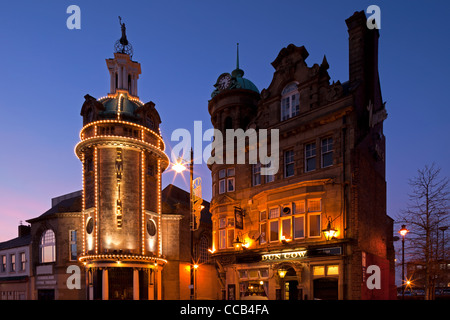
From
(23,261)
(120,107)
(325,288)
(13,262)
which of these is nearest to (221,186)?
(325,288)

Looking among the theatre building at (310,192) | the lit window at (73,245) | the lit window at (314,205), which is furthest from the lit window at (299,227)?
the lit window at (73,245)

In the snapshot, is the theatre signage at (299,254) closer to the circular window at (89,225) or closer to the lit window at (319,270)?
the lit window at (319,270)

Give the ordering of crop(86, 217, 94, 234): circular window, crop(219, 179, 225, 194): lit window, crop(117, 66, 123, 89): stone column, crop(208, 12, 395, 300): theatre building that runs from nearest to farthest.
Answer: crop(208, 12, 395, 300): theatre building, crop(219, 179, 225, 194): lit window, crop(86, 217, 94, 234): circular window, crop(117, 66, 123, 89): stone column

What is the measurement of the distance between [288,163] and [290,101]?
4562 millimetres

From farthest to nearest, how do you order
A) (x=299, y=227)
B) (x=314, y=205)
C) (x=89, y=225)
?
(x=89, y=225) < (x=299, y=227) < (x=314, y=205)

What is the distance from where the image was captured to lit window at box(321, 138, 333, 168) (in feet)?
76.6

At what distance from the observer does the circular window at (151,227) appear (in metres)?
39.4

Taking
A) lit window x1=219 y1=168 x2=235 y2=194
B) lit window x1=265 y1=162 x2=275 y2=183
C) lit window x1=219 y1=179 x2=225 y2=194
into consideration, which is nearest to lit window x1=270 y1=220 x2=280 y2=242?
lit window x1=265 y1=162 x2=275 y2=183

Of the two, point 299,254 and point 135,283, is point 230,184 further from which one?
point 135,283

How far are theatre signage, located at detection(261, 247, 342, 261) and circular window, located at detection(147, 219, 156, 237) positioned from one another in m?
17.9

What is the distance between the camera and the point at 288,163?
25.5 m

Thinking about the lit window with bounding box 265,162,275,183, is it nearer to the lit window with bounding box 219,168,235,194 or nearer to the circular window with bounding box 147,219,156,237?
the lit window with bounding box 219,168,235,194

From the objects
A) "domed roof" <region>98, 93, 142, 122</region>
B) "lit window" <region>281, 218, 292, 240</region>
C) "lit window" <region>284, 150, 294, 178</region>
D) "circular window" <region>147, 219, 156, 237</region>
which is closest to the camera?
"lit window" <region>281, 218, 292, 240</region>
